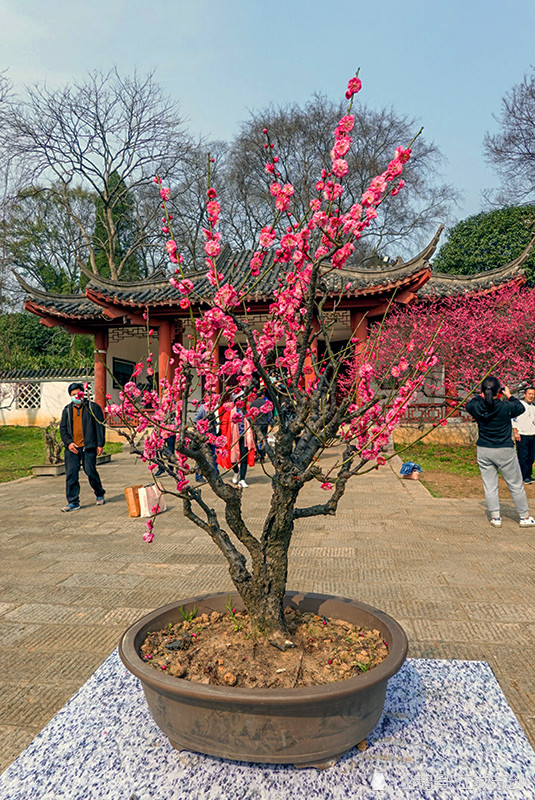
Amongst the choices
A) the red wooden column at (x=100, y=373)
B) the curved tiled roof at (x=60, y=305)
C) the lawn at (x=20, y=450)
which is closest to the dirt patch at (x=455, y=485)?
the lawn at (x=20, y=450)

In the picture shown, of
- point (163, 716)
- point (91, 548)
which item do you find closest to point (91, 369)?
point (91, 548)

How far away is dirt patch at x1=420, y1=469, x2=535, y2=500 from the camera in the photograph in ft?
29.3

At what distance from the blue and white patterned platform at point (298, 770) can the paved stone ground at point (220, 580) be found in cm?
21

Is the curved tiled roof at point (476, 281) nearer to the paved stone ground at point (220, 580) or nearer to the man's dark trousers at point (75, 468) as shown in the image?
the paved stone ground at point (220, 580)

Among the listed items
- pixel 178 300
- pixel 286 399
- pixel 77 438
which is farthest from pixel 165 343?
pixel 286 399

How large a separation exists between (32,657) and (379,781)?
7.27 ft

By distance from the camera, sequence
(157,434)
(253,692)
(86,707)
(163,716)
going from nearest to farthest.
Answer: (253,692), (163,716), (86,707), (157,434)

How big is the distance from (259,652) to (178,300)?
14.4m

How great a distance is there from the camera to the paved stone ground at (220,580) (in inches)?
125

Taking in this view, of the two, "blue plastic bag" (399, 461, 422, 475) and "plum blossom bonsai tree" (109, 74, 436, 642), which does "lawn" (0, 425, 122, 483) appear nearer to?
"blue plastic bag" (399, 461, 422, 475)

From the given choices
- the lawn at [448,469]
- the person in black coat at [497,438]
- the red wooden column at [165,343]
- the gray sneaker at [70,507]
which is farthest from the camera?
the red wooden column at [165,343]

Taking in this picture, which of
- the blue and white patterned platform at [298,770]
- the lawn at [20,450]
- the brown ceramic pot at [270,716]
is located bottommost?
the lawn at [20,450]

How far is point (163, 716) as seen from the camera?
2.18m

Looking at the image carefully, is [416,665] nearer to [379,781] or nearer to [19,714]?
[379,781]
